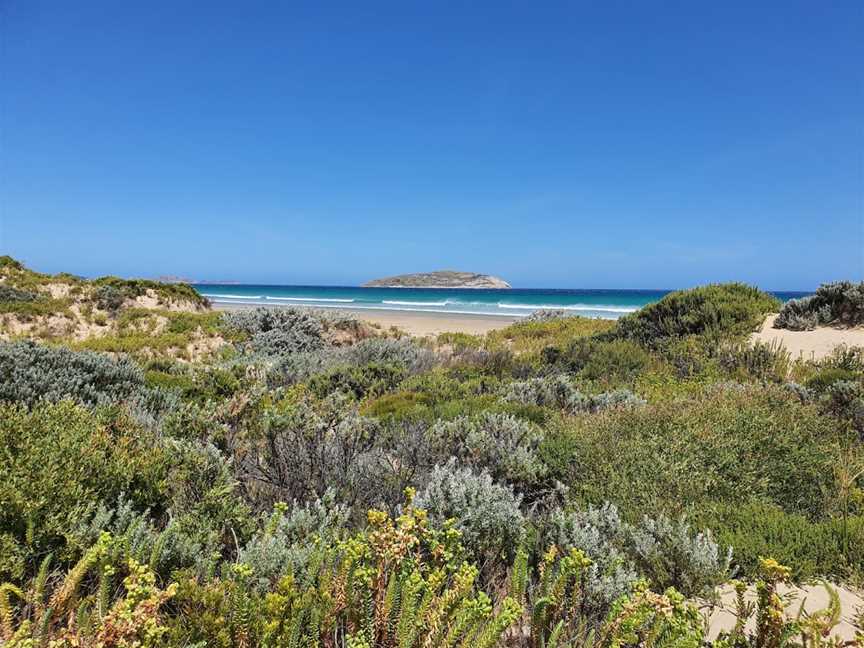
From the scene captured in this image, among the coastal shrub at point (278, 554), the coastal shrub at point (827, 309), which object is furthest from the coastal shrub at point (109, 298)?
the coastal shrub at point (827, 309)

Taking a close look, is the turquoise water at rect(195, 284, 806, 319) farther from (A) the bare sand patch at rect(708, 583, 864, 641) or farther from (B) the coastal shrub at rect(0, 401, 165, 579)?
(B) the coastal shrub at rect(0, 401, 165, 579)

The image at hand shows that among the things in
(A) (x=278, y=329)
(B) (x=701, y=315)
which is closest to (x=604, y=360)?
(B) (x=701, y=315)

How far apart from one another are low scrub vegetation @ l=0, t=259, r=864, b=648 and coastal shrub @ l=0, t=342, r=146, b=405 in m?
0.04

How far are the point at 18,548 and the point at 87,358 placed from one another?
553 centimetres

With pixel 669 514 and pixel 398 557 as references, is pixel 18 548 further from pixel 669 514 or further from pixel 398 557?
pixel 669 514

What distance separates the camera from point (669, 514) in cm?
340

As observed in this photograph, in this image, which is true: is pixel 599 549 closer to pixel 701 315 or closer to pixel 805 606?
pixel 805 606

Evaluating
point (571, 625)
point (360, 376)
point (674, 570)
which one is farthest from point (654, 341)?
point (571, 625)

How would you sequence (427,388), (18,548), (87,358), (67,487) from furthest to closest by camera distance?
(427,388), (87,358), (67,487), (18,548)

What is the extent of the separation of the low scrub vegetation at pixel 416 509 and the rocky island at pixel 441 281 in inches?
3463

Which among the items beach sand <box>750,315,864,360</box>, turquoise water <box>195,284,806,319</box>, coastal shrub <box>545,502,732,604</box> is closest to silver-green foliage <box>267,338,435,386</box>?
coastal shrub <box>545,502,732,604</box>

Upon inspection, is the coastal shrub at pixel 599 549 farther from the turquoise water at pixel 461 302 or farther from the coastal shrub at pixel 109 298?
the turquoise water at pixel 461 302

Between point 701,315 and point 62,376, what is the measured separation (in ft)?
40.1

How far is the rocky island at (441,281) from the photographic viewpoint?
96494 mm
